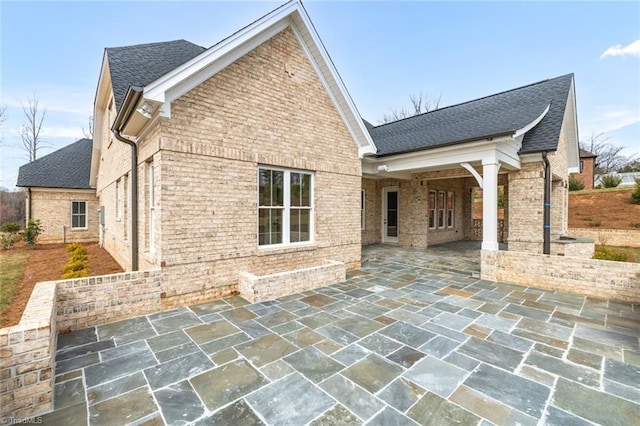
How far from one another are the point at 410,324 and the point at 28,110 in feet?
110

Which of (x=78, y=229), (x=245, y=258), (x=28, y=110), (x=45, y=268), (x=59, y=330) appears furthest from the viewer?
(x=28, y=110)

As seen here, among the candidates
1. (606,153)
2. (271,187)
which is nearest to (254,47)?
(271,187)

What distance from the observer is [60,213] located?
14906mm

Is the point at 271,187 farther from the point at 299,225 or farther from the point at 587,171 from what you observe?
the point at 587,171

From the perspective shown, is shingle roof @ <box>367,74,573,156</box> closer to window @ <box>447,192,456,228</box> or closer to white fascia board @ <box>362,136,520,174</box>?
white fascia board @ <box>362,136,520,174</box>

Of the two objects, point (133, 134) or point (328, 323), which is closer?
point (328, 323)

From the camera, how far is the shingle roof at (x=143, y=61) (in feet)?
23.7

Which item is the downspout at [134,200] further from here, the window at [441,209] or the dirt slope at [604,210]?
the dirt slope at [604,210]

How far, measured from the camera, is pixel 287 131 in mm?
6441

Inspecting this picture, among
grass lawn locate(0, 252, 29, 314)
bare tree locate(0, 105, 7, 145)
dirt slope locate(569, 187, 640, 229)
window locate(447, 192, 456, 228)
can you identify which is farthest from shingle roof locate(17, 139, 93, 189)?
dirt slope locate(569, 187, 640, 229)

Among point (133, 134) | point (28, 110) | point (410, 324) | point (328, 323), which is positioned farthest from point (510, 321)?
point (28, 110)

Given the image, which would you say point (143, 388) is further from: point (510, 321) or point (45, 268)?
point (45, 268)

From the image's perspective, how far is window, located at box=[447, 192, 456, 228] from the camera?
13.9 metres

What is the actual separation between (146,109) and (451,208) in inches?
530
